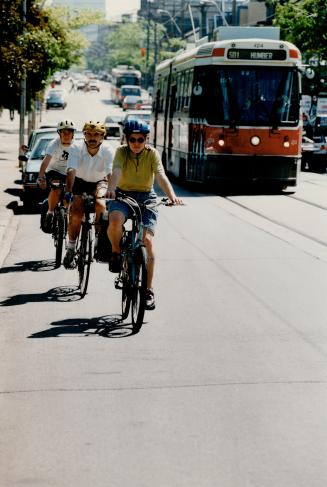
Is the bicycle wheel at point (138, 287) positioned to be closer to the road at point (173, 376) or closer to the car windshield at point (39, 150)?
the road at point (173, 376)

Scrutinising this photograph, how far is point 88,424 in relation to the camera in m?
6.15

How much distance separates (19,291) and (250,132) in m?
13.4

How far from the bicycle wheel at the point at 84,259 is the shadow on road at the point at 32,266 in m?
1.84

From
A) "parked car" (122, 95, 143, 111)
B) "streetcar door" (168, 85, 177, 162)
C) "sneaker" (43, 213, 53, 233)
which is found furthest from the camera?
"parked car" (122, 95, 143, 111)

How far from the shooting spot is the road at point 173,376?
544 cm

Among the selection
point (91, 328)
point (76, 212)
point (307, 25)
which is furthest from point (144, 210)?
point (307, 25)

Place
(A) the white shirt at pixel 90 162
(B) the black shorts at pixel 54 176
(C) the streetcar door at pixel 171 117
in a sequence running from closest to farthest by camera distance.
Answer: (A) the white shirt at pixel 90 162, (B) the black shorts at pixel 54 176, (C) the streetcar door at pixel 171 117

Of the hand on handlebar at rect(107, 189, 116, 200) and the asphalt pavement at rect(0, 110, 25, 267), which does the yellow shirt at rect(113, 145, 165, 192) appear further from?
the asphalt pavement at rect(0, 110, 25, 267)

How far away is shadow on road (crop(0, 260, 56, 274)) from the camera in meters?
12.5

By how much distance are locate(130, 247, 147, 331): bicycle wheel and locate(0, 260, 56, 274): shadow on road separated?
3.60m

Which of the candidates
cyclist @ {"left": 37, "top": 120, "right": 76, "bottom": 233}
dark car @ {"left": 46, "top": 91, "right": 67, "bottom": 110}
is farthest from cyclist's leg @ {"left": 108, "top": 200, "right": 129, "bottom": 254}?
dark car @ {"left": 46, "top": 91, "right": 67, "bottom": 110}

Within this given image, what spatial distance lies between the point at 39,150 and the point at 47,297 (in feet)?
38.4

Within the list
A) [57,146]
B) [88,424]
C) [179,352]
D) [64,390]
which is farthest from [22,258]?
[88,424]

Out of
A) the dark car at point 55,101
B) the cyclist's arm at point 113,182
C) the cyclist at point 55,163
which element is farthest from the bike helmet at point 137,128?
the dark car at point 55,101
